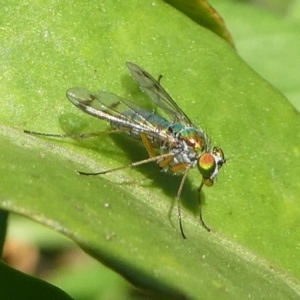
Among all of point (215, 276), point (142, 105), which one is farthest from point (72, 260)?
point (215, 276)

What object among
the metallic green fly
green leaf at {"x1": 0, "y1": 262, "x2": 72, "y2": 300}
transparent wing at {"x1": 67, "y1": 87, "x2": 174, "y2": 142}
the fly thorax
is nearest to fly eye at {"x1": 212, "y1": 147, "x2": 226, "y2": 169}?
the metallic green fly

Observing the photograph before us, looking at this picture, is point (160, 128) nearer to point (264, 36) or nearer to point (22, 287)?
point (22, 287)

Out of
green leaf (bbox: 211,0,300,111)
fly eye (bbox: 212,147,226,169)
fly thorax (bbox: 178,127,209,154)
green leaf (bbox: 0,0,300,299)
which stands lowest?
green leaf (bbox: 211,0,300,111)

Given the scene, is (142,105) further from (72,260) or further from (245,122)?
(72,260)

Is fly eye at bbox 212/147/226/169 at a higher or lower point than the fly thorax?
higher

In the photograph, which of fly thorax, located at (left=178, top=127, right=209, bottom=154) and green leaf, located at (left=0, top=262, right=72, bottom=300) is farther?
fly thorax, located at (left=178, top=127, right=209, bottom=154)

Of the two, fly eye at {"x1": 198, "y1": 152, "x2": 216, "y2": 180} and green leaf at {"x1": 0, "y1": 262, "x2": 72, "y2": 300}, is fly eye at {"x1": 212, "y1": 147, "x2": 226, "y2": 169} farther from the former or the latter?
green leaf at {"x1": 0, "y1": 262, "x2": 72, "y2": 300}

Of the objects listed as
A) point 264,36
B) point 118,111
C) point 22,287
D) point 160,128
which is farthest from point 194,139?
point 264,36
